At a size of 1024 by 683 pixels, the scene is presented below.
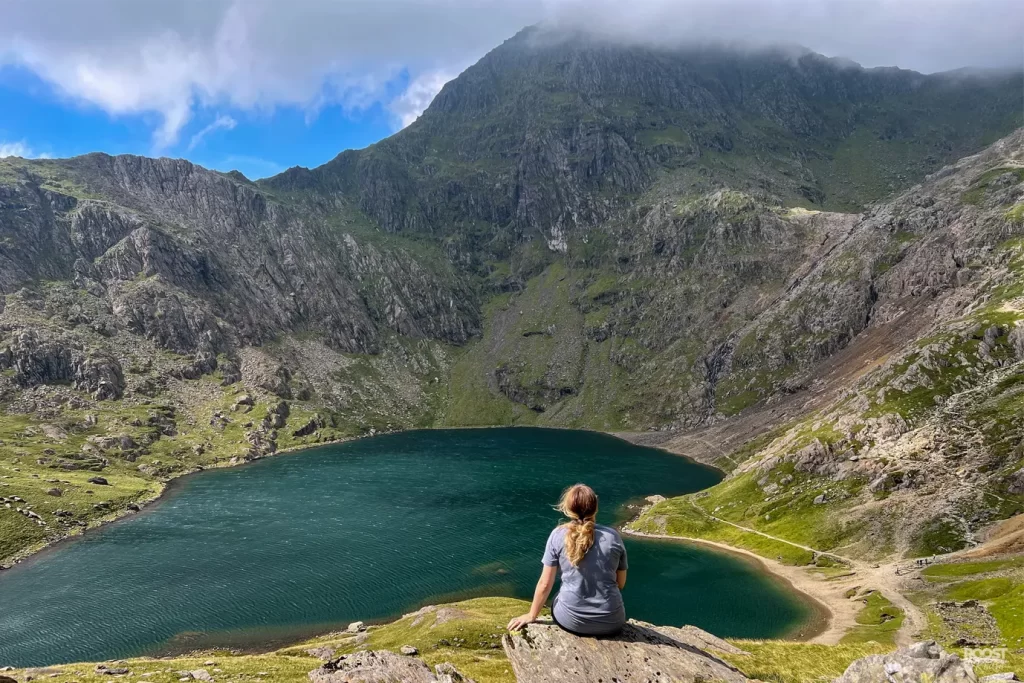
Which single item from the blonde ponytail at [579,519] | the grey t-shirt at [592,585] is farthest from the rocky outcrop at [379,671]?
the blonde ponytail at [579,519]

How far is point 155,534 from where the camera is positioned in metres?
149

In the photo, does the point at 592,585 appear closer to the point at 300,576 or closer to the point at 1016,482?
the point at 300,576

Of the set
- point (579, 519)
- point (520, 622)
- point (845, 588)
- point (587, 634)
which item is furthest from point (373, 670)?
point (845, 588)

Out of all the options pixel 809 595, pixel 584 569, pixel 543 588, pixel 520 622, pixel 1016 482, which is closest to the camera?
pixel 543 588

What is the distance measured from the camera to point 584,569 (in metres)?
13.9

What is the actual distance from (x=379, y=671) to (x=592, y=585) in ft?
61.7

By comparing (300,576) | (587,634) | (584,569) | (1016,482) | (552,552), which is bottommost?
(1016,482)

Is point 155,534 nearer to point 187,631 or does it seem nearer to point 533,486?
point 187,631

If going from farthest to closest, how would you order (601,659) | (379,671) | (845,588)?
(845,588) → (379,671) → (601,659)

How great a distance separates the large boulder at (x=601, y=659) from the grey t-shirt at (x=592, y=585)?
111 centimetres

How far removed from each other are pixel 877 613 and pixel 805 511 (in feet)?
169

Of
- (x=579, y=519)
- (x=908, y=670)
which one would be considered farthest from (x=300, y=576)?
(x=579, y=519)

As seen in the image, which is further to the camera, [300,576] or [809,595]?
[300,576]

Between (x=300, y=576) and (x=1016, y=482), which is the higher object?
(x=300, y=576)
